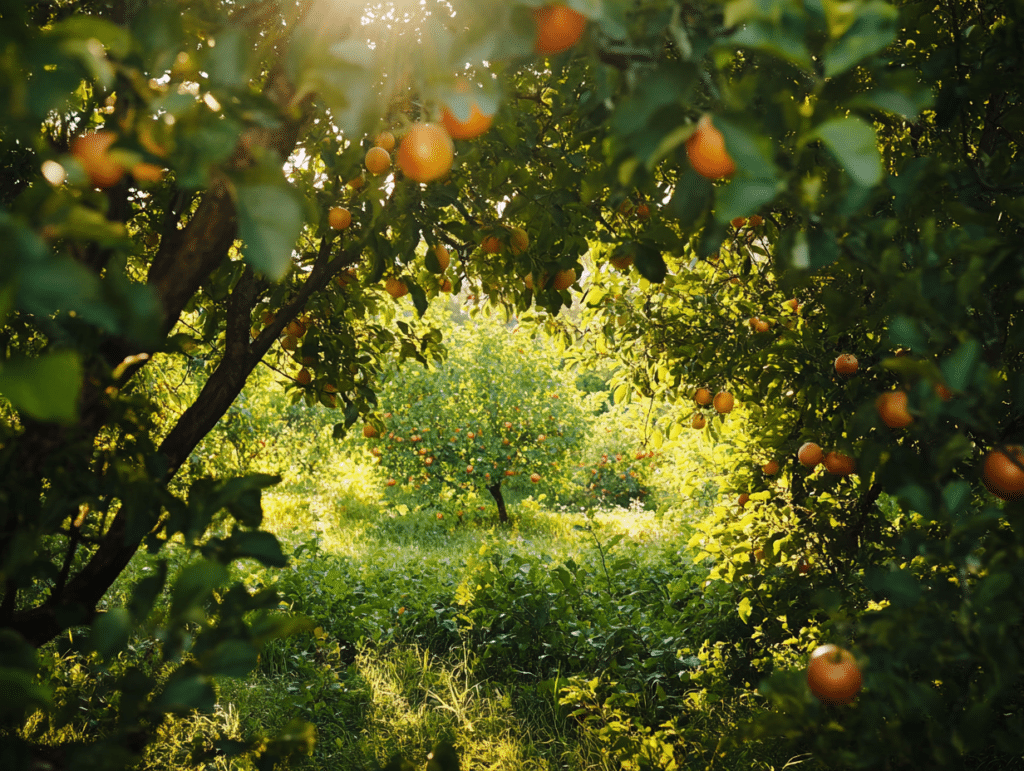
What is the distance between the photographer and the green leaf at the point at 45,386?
0.50m

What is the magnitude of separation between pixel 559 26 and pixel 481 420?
916 centimetres

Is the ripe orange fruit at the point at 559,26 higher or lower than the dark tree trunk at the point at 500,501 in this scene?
lower

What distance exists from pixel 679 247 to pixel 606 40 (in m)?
0.52

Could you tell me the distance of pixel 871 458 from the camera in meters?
0.93

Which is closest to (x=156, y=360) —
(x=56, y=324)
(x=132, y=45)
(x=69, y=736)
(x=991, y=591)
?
(x=69, y=736)

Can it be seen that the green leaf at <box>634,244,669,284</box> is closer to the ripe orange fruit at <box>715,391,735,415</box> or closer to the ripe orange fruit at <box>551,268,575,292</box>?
the ripe orange fruit at <box>551,268,575,292</box>

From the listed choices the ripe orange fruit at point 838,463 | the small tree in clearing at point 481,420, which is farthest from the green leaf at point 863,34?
the small tree in clearing at point 481,420

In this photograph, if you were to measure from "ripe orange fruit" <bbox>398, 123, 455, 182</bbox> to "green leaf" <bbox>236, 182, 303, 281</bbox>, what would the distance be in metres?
0.47

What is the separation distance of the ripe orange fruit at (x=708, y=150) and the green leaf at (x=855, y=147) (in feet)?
0.46

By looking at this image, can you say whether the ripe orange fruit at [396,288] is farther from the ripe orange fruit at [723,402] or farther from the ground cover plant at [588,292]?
the ripe orange fruit at [723,402]

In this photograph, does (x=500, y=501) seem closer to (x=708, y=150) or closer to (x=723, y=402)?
(x=723, y=402)

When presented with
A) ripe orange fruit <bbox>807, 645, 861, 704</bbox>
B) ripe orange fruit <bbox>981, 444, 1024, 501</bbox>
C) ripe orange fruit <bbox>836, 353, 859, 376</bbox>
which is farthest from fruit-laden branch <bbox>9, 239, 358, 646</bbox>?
ripe orange fruit <bbox>836, 353, 859, 376</bbox>

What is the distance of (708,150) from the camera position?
75 centimetres

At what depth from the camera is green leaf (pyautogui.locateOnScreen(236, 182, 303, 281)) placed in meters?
0.57
